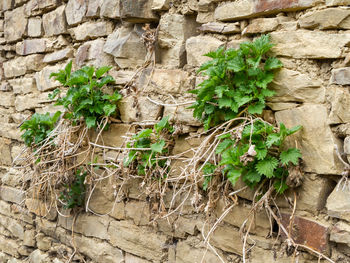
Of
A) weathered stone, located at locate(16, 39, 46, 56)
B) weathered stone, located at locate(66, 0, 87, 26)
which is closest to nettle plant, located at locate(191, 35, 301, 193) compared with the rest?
weathered stone, located at locate(66, 0, 87, 26)

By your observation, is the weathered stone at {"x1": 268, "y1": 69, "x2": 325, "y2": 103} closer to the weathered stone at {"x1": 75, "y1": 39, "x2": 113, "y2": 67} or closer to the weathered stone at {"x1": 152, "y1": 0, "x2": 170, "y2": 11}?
the weathered stone at {"x1": 152, "y1": 0, "x2": 170, "y2": 11}

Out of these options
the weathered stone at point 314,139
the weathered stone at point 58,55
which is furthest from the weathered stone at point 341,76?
the weathered stone at point 58,55

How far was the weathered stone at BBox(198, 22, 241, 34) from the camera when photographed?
74.4 inches

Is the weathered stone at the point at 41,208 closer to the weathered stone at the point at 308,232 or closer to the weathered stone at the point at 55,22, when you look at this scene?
the weathered stone at the point at 55,22

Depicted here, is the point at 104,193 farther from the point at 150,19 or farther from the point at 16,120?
the point at 16,120

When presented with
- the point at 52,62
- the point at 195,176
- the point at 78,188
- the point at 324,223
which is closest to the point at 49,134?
the point at 78,188

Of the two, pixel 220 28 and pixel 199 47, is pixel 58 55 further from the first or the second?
pixel 220 28

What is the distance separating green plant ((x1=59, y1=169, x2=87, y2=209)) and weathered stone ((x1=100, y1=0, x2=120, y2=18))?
971mm

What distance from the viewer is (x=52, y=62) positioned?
9.66 feet

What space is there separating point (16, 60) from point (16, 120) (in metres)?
0.49

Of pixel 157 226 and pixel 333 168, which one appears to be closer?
pixel 333 168

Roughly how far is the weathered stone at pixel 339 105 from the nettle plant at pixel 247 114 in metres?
0.14

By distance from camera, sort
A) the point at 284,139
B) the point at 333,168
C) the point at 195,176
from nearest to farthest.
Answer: the point at 333,168, the point at 284,139, the point at 195,176

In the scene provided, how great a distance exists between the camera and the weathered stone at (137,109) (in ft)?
7.30
